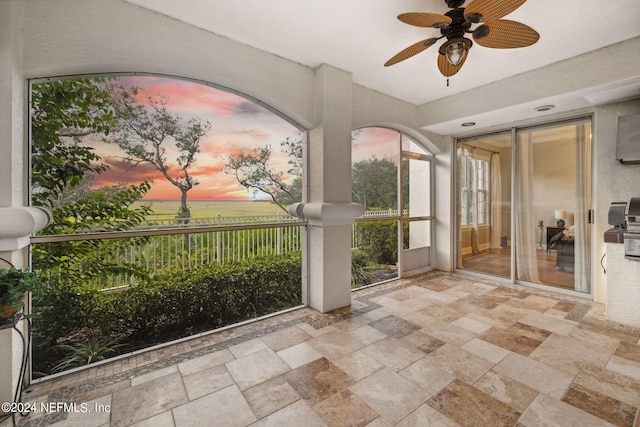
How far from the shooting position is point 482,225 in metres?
4.87

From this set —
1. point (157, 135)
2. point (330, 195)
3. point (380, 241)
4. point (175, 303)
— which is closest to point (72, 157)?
point (157, 135)

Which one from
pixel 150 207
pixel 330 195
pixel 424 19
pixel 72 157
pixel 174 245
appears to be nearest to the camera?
pixel 424 19

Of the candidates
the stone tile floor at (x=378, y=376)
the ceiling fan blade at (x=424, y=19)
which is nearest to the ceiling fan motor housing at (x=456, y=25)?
the ceiling fan blade at (x=424, y=19)

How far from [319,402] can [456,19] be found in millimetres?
2871

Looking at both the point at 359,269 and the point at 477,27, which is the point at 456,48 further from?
the point at 359,269

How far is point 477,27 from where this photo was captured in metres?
2.18

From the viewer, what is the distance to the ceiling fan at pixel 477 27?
6.15ft

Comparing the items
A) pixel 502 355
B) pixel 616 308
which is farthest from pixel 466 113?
pixel 502 355

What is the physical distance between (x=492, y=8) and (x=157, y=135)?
2812mm

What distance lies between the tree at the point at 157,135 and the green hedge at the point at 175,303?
2.39 feet

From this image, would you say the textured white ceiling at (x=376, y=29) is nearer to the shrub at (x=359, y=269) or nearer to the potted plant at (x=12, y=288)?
the potted plant at (x=12, y=288)

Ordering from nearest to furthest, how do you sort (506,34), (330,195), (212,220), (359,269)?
(506,34) → (212,220) → (330,195) → (359,269)

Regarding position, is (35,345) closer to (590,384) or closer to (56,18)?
(56,18)

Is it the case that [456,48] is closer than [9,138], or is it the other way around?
[9,138]
